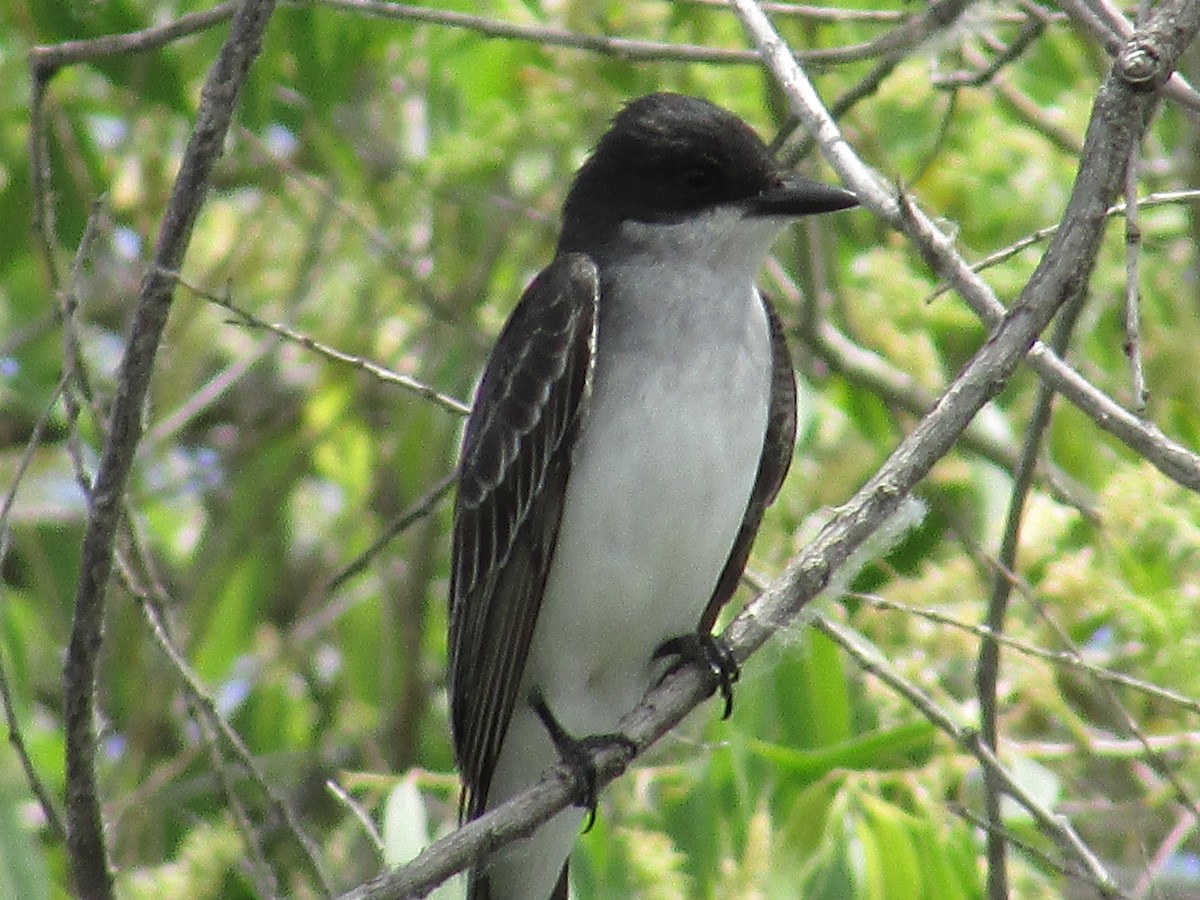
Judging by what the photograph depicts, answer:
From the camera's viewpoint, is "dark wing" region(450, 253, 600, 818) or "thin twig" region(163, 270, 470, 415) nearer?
"thin twig" region(163, 270, 470, 415)

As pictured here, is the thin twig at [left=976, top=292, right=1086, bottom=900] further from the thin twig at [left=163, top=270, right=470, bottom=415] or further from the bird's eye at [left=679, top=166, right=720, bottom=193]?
the thin twig at [left=163, top=270, right=470, bottom=415]

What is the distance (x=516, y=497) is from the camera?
Answer: 157 inches

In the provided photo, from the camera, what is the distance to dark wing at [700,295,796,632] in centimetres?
414

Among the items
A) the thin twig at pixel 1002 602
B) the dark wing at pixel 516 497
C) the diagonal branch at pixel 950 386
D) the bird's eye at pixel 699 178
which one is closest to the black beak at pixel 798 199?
the bird's eye at pixel 699 178

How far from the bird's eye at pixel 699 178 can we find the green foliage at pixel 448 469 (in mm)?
440

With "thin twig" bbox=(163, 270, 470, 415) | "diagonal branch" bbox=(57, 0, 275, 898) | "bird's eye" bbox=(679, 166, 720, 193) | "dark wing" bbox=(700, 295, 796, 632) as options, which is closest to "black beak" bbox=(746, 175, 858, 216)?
"bird's eye" bbox=(679, 166, 720, 193)

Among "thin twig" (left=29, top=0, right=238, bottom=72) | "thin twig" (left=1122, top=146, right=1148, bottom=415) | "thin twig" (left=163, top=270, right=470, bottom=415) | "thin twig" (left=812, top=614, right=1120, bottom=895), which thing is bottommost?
"thin twig" (left=812, top=614, right=1120, bottom=895)

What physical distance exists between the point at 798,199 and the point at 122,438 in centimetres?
163

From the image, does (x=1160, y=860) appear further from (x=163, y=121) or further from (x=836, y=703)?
Result: (x=163, y=121)

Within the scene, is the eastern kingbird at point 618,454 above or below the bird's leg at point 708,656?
above

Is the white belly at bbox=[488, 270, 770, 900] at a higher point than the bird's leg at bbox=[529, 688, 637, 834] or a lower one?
higher

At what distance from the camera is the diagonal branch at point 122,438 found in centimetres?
267

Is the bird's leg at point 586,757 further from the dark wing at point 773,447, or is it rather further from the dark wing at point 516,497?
the dark wing at point 773,447

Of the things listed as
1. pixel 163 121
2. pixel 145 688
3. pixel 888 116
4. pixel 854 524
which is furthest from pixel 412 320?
pixel 854 524
